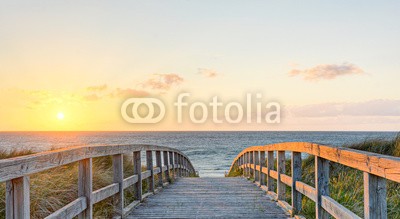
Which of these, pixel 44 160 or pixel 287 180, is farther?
pixel 287 180

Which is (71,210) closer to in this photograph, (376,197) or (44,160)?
(44,160)

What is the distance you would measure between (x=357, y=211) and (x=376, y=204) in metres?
3.19

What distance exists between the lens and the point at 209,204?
779 cm

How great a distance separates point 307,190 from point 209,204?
240 cm

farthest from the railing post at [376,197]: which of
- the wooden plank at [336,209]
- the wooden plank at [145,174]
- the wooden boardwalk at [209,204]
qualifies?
the wooden plank at [145,174]

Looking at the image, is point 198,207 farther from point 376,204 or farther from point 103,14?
point 103,14

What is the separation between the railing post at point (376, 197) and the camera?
3555 millimetres

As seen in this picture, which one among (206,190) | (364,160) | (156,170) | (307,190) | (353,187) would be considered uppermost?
(364,160)

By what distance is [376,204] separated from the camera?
11.7ft

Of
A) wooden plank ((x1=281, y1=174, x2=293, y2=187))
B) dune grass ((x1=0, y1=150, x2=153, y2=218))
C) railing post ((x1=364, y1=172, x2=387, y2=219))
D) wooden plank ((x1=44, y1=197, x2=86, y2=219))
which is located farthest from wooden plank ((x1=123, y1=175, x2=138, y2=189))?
railing post ((x1=364, y1=172, x2=387, y2=219))

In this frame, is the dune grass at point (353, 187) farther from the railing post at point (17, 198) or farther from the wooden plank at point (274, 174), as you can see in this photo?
the railing post at point (17, 198)

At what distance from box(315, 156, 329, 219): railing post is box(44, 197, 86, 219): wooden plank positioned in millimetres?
2802

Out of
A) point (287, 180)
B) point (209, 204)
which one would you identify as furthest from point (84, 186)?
point (287, 180)

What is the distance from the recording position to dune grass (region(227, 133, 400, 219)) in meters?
6.80
